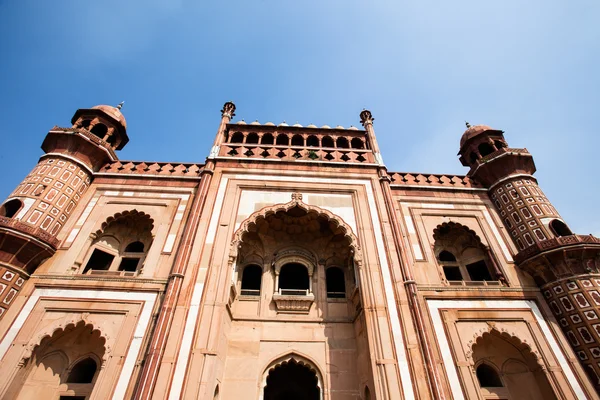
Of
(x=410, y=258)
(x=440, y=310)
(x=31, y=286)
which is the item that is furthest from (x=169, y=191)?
(x=440, y=310)

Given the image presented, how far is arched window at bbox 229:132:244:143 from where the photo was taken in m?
14.8

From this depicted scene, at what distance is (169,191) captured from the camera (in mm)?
12773

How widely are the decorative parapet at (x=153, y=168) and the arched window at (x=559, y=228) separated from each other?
12.8 meters

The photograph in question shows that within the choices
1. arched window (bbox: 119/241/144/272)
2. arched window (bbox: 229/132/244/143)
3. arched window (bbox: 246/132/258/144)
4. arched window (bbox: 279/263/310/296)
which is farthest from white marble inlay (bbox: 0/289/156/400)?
arched window (bbox: 246/132/258/144)

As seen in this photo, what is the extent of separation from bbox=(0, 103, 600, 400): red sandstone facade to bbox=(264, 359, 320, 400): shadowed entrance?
0.17 feet

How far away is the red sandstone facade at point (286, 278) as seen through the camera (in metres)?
8.64

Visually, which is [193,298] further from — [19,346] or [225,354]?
[19,346]

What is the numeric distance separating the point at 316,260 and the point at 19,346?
8797 millimetres

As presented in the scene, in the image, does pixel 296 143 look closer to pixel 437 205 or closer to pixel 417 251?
pixel 437 205

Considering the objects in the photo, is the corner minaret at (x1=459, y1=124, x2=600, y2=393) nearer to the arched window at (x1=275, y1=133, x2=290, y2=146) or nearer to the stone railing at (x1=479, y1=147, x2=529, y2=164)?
the stone railing at (x1=479, y1=147, x2=529, y2=164)

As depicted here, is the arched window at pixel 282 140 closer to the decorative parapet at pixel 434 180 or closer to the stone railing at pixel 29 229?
the decorative parapet at pixel 434 180

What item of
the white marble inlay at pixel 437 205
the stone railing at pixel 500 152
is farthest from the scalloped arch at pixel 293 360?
the stone railing at pixel 500 152

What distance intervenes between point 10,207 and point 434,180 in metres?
15.2

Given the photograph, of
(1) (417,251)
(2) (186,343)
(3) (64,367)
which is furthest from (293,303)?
(3) (64,367)
